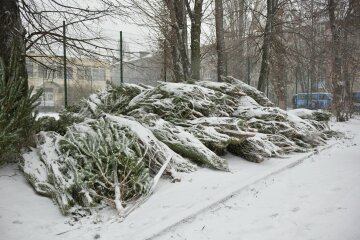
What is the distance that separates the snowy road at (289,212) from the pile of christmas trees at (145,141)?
0.88 meters

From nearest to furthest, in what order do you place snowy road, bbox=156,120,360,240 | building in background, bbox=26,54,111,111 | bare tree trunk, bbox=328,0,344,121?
snowy road, bbox=156,120,360,240, building in background, bbox=26,54,111,111, bare tree trunk, bbox=328,0,344,121

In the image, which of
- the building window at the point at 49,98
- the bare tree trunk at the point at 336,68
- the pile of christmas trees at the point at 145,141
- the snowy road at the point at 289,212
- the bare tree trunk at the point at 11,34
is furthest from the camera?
the bare tree trunk at the point at 336,68

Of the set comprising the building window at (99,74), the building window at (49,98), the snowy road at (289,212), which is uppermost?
the building window at (99,74)

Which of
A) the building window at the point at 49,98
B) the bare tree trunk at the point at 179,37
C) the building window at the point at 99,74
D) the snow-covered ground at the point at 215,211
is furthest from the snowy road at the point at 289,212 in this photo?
the building window at the point at 49,98

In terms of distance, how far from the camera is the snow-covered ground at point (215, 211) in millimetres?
3498

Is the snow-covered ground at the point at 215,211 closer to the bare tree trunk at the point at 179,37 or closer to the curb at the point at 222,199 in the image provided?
the curb at the point at 222,199

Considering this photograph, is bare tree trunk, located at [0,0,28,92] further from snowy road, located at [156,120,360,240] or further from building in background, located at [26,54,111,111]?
snowy road, located at [156,120,360,240]

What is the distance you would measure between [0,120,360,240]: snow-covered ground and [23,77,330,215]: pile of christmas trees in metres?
0.21

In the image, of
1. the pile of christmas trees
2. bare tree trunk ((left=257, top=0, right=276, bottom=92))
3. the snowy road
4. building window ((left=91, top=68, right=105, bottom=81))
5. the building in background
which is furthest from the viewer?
bare tree trunk ((left=257, top=0, right=276, bottom=92))

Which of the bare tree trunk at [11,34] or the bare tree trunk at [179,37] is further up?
the bare tree trunk at [179,37]

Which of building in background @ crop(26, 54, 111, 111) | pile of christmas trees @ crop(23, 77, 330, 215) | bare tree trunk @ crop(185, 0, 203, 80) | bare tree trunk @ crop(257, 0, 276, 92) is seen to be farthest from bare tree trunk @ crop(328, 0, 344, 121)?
building in background @ crop(26, 54, 111, 111)

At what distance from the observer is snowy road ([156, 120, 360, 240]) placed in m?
3.48

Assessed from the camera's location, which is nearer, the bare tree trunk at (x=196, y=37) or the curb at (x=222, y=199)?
the curb at (x=222, y=199)

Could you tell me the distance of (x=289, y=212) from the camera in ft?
13.2
